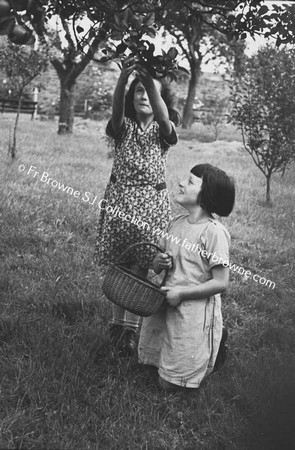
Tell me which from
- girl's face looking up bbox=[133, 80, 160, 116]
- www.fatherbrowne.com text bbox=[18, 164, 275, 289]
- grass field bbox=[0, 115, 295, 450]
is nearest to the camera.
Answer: grass field bbox=[0, 115, 295, 450]

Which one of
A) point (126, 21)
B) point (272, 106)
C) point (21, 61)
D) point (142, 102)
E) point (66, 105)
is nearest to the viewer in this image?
point (126, 21)

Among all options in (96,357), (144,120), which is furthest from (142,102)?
(96,357)

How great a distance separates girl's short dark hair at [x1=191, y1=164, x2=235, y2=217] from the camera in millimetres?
2553

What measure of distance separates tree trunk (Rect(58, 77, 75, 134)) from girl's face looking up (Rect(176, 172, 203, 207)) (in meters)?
11.9

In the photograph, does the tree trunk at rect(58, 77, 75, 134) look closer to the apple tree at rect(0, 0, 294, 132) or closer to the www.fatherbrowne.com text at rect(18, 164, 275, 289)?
the www.fatherbrowne.com text at rect(18, 164, 275, 289)

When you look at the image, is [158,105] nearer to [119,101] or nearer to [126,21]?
[119,101]

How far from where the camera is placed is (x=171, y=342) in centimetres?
258

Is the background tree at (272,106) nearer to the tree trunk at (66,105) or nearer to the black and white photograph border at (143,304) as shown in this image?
the black and white photograph border at (143,304)

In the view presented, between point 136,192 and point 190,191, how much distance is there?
0.40 meters

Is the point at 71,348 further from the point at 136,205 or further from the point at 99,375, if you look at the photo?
the point at 136,205

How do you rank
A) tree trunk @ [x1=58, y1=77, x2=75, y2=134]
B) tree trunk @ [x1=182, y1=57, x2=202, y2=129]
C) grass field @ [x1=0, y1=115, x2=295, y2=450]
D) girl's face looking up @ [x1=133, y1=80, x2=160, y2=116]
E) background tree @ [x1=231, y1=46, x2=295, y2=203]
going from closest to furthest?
grass field @ [x1=0, y1=115, x2=295, y2=450] < girl's face looking up @ [x1=133, y1=80, x2=160, y2=116] < background tree @ [x1=231, y1=46, x2=295, y2=203] < tree trunk @ [x1=58, y1=77, x2=75, y2=134] < tree trunk @ [x1=182, y1=57, x2=202, y2=129]

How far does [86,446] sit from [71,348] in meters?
0.75

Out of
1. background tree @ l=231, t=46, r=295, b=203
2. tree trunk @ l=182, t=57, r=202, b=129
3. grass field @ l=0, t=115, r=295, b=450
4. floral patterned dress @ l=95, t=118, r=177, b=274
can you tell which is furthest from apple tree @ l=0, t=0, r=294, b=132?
tree trunk @ l=182, t=57, r=202, b=129

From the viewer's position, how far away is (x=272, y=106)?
7.56 metres
